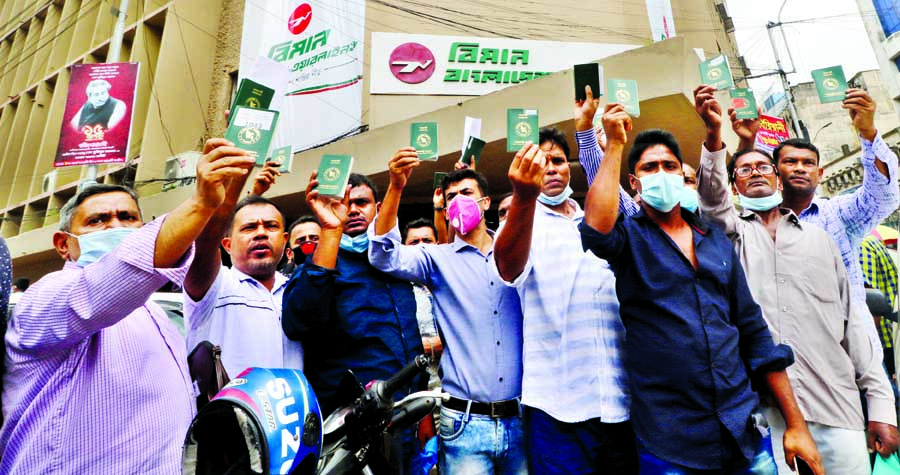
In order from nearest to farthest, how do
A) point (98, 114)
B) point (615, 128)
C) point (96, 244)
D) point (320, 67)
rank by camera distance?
point (96, 244)
point (615, 128)
point (98, 114)
point (320, 67)

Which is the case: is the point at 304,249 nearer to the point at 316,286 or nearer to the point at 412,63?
the point at 316,286

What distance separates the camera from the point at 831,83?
2949 millimetres

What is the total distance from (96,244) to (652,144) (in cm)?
213

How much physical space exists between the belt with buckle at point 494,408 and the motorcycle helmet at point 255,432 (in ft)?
3.64

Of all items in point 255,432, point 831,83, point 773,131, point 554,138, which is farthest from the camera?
point 773,131

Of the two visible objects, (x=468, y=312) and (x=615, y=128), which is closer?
(x=615, y=128)

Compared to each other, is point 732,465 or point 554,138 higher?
point 554,138

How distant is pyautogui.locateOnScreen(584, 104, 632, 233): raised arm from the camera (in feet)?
5.65

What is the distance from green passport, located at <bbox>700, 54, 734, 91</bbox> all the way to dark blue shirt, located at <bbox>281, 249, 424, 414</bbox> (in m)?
2.55

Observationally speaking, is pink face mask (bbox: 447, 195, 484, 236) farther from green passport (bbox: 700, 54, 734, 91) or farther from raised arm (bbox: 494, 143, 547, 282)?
green passport (bbox: 700, 54, 734, 91)

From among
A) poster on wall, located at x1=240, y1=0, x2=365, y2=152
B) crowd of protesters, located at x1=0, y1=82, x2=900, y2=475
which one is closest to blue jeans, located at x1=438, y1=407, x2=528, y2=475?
crowd of protesters, located at x1=0, y1=82, x2=900, y2=475

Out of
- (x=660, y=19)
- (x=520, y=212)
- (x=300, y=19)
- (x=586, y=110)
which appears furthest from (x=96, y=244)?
(x=660, y=19)

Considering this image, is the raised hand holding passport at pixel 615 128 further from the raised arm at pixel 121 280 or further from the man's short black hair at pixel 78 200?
the man's short black hair at pixel 78 200

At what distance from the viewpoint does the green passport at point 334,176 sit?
7.42 feet
